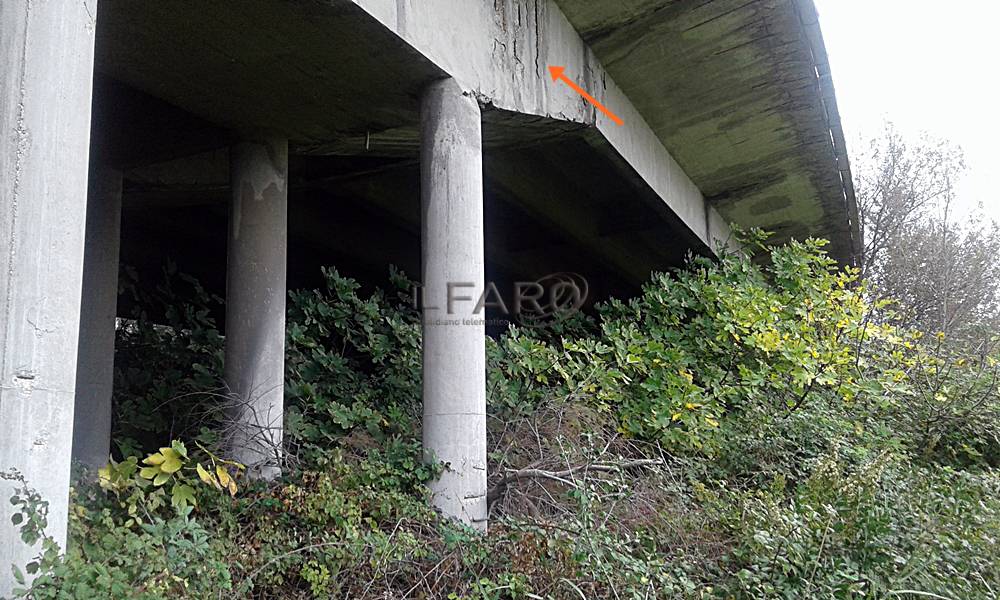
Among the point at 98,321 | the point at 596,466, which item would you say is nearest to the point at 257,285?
the point at 98,321

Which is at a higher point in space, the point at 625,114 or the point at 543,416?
the point at 625,114

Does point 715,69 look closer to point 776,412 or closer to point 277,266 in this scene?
point 776,412

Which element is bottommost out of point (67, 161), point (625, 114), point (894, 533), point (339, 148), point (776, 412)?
point (894, 533)

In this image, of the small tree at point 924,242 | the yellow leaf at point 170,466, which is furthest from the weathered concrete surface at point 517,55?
the small tree at point 924,242

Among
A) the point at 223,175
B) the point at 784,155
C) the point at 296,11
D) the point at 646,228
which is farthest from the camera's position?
the point at 646,228

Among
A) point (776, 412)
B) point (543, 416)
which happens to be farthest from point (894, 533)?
point (776, 412)

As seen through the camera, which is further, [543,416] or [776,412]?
[776,412]

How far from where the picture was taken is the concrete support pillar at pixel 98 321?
6.84 m

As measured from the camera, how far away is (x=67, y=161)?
9.95 feet

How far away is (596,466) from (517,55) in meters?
2.99

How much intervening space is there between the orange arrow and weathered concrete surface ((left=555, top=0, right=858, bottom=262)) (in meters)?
0.45

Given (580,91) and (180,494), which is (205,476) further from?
(580,91)

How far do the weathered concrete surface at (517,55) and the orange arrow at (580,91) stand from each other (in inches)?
2.0

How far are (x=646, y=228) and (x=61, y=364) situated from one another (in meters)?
8.27
